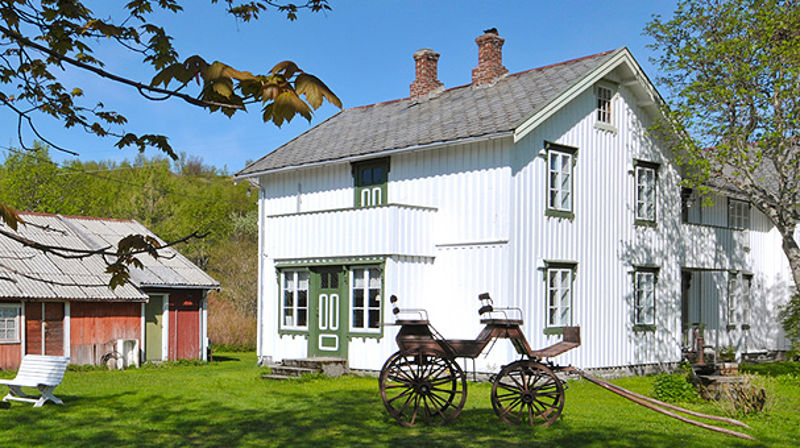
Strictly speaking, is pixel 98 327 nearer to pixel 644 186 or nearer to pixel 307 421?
pixel 307 421

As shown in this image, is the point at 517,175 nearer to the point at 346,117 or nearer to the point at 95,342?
the point at 346,117

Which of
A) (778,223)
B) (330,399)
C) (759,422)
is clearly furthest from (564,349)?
(778,223)

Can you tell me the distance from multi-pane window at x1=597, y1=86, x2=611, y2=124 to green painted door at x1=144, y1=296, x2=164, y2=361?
579 inches

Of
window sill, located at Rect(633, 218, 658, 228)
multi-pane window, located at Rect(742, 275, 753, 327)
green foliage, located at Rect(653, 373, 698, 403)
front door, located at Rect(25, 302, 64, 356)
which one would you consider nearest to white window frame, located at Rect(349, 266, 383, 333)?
green foliage, located at Rect(653, 373, 698, 403)

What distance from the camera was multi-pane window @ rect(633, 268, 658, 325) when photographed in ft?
78.4

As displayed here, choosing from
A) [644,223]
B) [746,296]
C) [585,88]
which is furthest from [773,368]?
[585,88]

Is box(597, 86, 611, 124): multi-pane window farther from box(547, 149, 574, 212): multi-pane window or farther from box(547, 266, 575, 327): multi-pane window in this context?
box(547, 266, 575, 327): multi-pane window

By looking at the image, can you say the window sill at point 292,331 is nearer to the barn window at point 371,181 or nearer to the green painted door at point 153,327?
the barn window at point 371,181

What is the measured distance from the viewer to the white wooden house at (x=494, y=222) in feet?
69.0

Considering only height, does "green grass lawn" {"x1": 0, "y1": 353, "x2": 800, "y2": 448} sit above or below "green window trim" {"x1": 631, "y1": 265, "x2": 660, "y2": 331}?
below

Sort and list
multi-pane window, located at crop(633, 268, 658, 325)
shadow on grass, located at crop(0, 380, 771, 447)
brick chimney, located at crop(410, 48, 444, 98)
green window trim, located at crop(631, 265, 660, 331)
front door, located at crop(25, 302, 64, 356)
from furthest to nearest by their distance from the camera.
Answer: brick chimney, located at crop(410, 48, 444, 98) < front door, located at crop(25, 302, 64, 356) < multi-pane window, located at crop(633, 268, 658, 325) < green window trim, located at crop(631, 265, 660, 331) < shadow on grass, located at crop(0, 380, 771, 447)

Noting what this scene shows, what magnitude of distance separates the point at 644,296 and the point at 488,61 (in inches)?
313

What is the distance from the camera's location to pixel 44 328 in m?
24.8

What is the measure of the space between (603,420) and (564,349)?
7.45 feet
